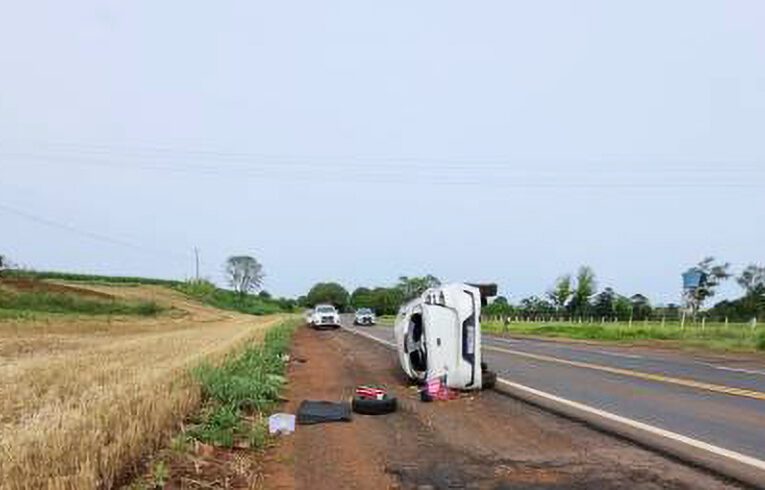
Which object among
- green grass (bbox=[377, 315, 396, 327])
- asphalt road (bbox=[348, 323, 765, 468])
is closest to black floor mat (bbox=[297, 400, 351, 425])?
asphalt road (bbox=[348, 323, 765, 468])

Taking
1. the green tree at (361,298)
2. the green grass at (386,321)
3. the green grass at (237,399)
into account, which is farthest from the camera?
the green tree at (361,298)

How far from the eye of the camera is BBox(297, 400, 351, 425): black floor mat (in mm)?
13289

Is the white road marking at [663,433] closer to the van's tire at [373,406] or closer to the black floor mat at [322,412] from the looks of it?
the van's tire at [373,406]

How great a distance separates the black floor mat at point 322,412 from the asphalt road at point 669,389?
3.79m

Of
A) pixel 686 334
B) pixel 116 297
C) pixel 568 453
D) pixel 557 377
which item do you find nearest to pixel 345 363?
pixel 557 377

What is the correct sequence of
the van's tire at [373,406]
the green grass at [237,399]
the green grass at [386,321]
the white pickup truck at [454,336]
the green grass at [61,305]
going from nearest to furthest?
the green grass at [237,399] < the van's tire at [373,406] < the white pickup truck at [454,336] < the green grass at [61,305] < the green grass at [386,321]

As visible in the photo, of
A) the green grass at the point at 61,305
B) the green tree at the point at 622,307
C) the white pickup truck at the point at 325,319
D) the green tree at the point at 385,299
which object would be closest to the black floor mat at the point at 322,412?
the green grass at the point at 61,305

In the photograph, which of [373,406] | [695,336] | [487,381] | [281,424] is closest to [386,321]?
[695,336]

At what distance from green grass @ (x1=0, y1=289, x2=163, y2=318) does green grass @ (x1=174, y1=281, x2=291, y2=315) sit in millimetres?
39819

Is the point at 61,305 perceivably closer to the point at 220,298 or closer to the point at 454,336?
the point at 454,336

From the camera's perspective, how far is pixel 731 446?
10.7 metres

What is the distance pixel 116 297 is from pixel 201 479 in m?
73.1

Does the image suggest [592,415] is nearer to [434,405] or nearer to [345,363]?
[434,405]

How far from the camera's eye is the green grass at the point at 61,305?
62344 millimetres
